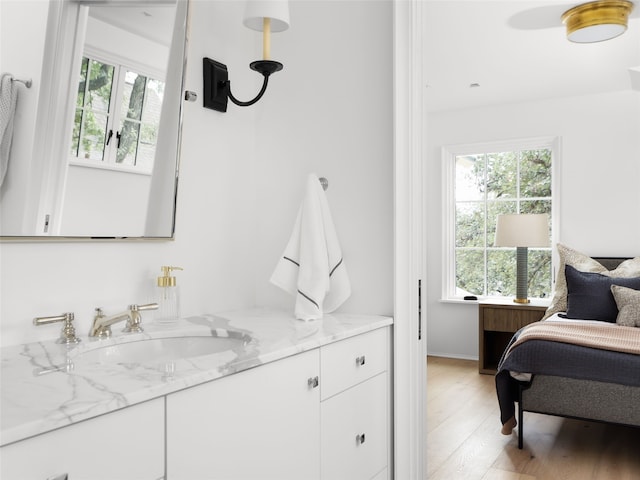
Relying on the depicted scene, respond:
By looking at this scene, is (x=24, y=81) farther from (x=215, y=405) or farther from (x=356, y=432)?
(x=356, y=432)

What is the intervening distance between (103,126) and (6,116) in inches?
9.8

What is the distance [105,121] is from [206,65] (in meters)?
0.52

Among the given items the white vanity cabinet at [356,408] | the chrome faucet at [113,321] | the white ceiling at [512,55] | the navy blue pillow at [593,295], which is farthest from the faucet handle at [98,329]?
the navy blue pillow at [593,295]

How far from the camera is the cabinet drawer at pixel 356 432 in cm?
154

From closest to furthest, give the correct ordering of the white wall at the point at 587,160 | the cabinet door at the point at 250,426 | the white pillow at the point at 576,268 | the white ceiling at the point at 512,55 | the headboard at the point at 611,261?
the cabinet door at the point at 250,426
the white ceiling at the point at 512,55
the white pillow at the point at 576,268
the headboard at the point at 611,261
the white wall at the point at 587,160

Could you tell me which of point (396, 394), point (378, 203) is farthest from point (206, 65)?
point (396, 394)

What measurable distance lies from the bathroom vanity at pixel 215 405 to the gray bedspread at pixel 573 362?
4.89 ft

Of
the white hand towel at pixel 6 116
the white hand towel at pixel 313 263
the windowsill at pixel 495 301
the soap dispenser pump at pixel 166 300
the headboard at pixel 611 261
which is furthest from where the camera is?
the windowsill at pixel 495 301

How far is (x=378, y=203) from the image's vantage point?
1872 mm

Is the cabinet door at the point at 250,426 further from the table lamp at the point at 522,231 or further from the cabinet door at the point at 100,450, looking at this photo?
the table lamp at the point at 522,231

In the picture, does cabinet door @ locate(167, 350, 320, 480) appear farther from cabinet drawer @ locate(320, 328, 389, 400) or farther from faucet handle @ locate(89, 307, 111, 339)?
faucet handle @ locate(89, 307, 111, 339)

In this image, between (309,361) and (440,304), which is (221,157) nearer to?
(309,361)

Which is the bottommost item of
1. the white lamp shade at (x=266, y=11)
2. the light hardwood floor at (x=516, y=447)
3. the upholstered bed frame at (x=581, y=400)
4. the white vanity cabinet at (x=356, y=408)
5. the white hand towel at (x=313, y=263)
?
the light hardwood floor at (x=516, y=447)

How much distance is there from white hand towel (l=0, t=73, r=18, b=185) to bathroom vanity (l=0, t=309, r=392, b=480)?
452 millimetres
